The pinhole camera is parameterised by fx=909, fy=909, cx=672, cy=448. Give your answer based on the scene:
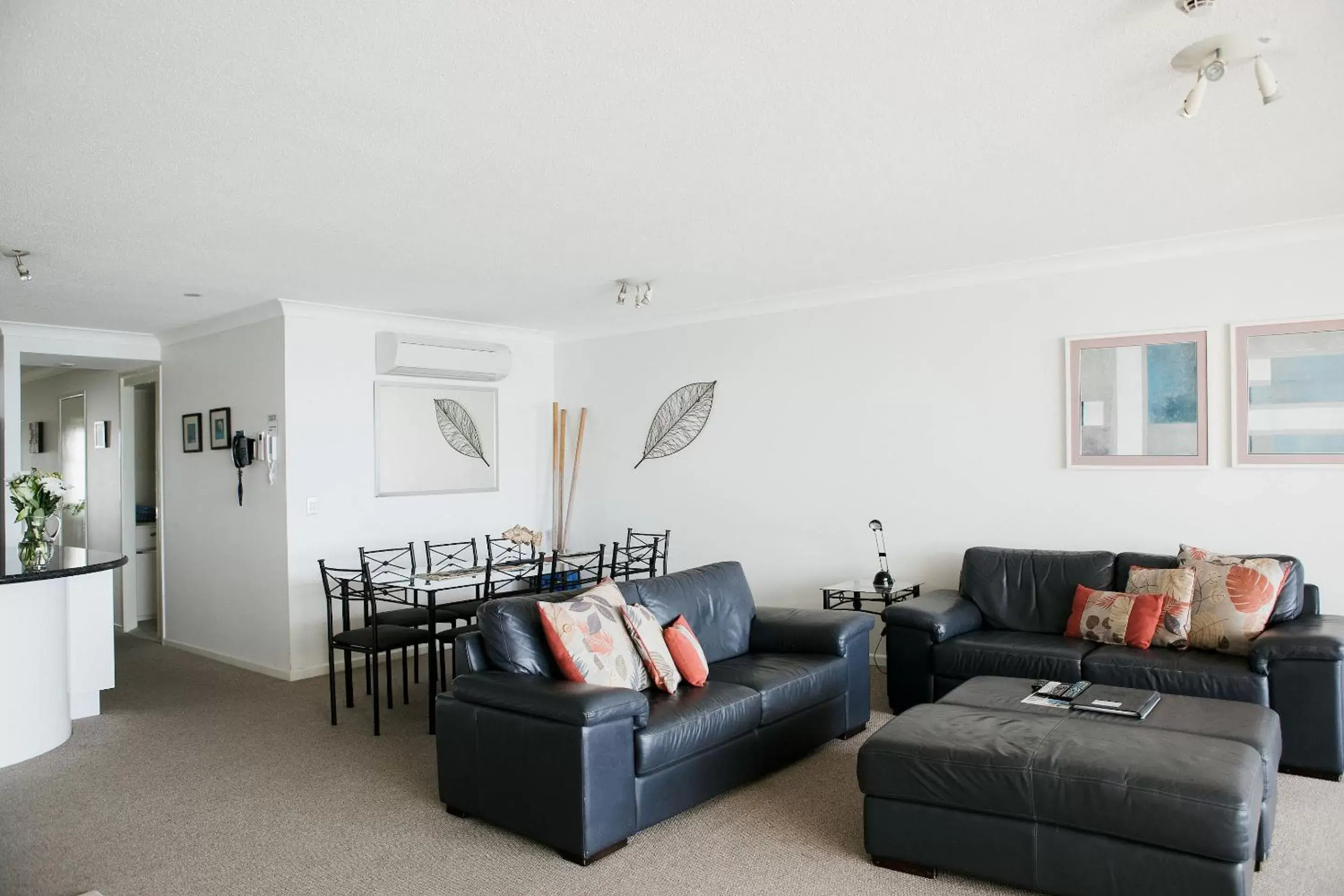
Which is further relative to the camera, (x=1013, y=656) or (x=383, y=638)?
(x=383, y=638)

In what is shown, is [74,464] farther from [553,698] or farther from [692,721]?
[692,721]

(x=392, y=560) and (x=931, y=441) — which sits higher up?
(x=931, y=441)

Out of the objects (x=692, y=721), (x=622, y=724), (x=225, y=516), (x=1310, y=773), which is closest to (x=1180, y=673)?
(x=1310, y=773)

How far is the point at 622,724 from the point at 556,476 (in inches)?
175

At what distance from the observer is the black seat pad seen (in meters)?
4.78

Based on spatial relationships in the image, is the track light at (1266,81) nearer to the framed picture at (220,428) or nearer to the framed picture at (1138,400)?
the framed picture at (1138,400)

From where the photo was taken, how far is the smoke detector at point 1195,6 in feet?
7.17

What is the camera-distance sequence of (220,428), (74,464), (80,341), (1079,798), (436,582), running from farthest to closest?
(74,464), (80,341), (220,428), (436,582), (1079,798)

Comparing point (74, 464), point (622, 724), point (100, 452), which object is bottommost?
point (622, 724)

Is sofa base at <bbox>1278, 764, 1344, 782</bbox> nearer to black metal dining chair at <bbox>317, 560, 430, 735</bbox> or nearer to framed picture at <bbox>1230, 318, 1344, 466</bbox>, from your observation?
framed picture at <bbox>1230, 318, 1344, 466</bbox>

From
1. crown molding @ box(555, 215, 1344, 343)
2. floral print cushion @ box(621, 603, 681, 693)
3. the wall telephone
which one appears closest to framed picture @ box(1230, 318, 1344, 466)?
crown molding @ box(555, 215, 1344, 343)

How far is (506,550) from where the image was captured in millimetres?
6754

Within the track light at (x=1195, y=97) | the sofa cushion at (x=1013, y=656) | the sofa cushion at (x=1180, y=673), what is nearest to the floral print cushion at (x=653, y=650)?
the sofa cushion at (x=1013, y=656)

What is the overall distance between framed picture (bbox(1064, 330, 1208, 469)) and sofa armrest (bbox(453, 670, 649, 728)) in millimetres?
3036
